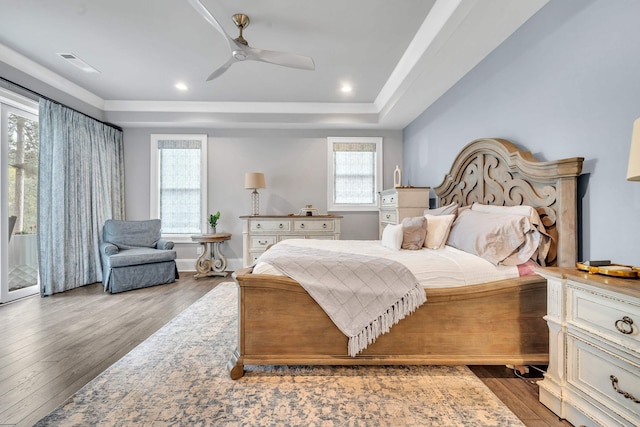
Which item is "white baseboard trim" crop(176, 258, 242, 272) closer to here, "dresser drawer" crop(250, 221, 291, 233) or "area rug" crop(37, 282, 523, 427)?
"dresser drawer" crop(250, 221, 291, 233)

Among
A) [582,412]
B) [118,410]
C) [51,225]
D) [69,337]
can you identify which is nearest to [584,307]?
[582,412]

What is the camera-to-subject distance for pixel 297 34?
2934mm

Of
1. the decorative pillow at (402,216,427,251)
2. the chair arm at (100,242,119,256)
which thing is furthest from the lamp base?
the decorative pillow at (402,216,427,251)

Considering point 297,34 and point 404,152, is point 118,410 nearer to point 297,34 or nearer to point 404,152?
point 297,34

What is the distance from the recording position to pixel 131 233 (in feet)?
14.9

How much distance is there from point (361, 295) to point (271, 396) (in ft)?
2.45

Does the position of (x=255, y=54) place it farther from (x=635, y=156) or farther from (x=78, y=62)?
(x=635, y=156)

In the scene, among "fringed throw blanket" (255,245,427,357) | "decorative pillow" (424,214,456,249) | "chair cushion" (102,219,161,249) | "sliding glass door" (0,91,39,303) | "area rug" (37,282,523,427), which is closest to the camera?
"area rug" (37,282,523,427)

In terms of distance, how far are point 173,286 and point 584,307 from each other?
4.26m

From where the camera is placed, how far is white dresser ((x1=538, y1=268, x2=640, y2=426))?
1.24 meters

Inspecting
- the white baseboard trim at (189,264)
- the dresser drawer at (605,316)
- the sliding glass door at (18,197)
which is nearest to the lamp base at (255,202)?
the white baseboard trim at (189,264)

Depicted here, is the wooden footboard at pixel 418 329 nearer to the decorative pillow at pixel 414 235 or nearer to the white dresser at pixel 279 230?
the decorative pillow at pixel 414 235

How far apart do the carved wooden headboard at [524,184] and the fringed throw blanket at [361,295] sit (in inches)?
37.1

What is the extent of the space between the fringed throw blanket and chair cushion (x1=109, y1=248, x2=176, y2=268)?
3037mm
